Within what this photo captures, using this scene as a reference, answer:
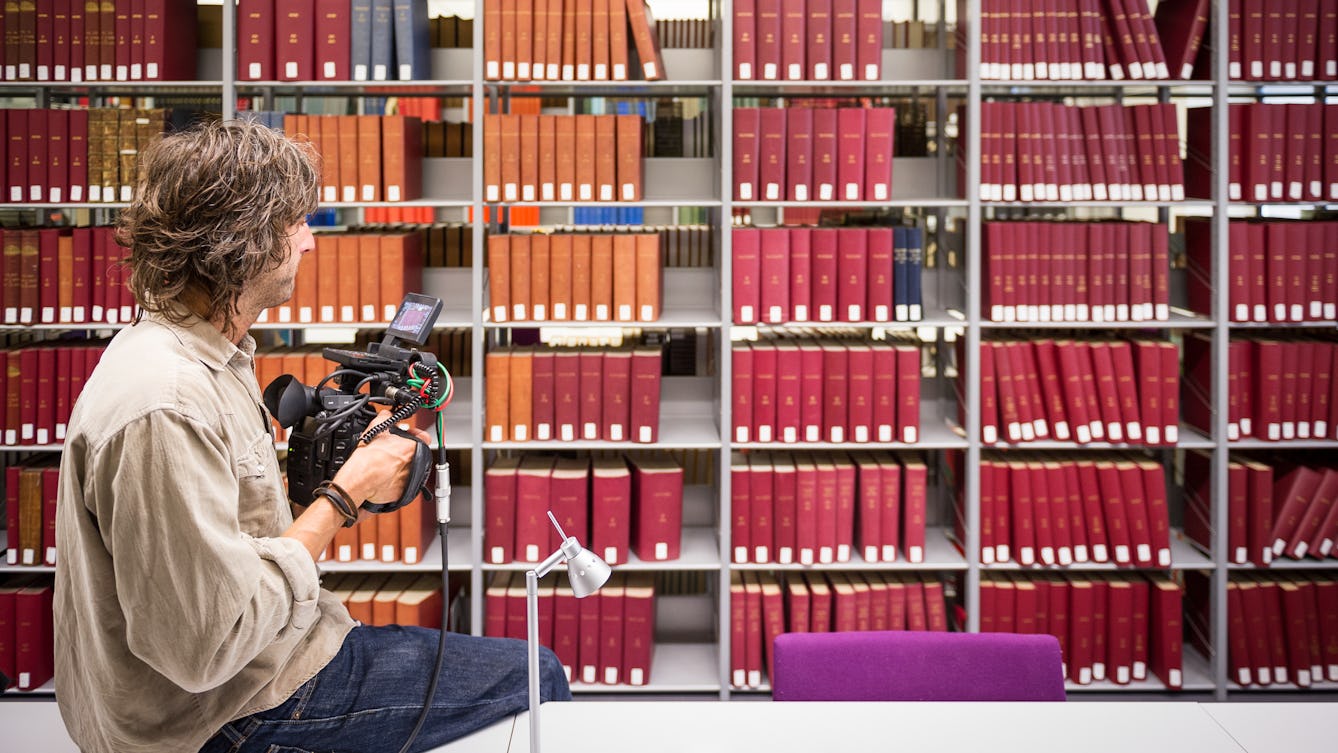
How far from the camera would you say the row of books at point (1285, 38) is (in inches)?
138

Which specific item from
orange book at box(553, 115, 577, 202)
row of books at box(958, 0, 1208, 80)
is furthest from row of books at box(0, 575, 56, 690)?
row of books at box(958, 0, 1208, 80)

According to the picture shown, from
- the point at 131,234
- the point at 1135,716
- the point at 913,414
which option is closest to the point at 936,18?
the point at 913,414


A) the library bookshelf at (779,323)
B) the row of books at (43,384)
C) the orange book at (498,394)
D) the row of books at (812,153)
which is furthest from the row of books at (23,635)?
the row of books at (812,153)

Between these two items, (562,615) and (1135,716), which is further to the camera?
(562,615)

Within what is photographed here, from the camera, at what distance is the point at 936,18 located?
3842 millimetres

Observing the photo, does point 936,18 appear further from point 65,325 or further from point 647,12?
point 65,325

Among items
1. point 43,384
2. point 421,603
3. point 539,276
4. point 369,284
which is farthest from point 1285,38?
point 43,384

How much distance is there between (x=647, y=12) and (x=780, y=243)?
81cm

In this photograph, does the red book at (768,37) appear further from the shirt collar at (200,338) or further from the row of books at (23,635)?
the row of books at (23,635)

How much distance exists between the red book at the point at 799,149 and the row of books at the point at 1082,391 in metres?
0.74

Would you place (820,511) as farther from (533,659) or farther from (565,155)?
(533,659)

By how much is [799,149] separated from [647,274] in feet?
1.95

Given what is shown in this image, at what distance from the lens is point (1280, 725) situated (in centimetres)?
171

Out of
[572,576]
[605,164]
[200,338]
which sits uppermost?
[605,164]
